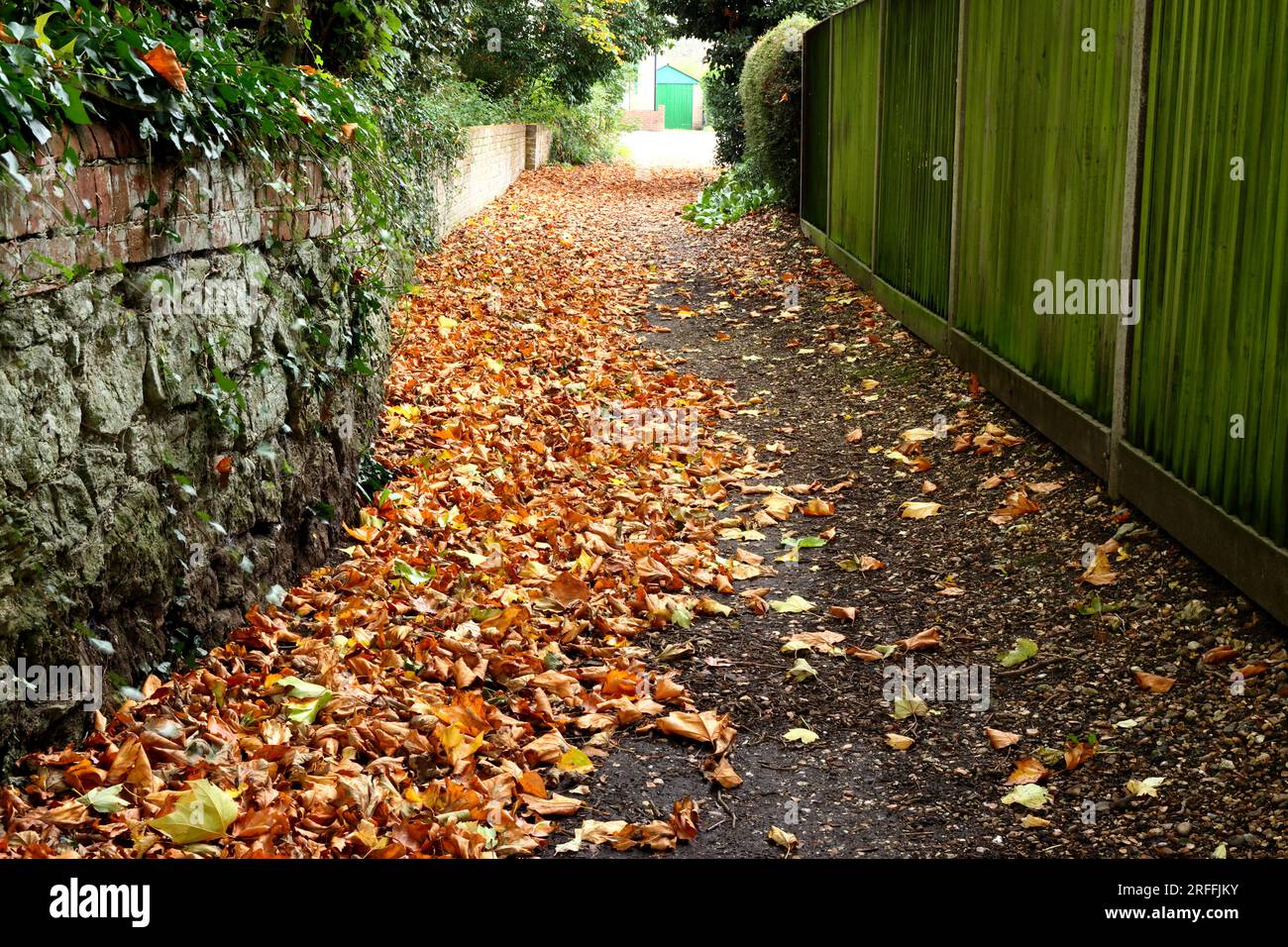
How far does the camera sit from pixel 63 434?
3168 millimetres

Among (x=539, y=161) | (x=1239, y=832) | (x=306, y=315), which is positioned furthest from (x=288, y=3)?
(x=539, y=161)

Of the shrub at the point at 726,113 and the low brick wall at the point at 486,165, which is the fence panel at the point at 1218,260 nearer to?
the low brick wall at the point at 486,165

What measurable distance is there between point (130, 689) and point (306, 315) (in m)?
1.97

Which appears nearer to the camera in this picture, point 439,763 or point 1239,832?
point 1239,832

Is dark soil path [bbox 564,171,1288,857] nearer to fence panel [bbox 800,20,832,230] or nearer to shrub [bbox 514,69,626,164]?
fence panel [bbox 800,20,832,230]

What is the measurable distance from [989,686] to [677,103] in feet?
219

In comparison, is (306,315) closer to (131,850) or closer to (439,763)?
(439,763)

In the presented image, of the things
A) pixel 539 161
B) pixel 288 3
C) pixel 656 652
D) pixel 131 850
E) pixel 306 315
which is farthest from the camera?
pixel 539 161

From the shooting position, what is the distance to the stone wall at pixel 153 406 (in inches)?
119

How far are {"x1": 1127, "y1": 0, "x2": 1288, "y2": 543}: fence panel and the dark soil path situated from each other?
415mm

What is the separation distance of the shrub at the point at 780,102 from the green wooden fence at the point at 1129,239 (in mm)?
6619

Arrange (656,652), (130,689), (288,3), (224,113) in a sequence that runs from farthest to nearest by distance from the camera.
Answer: (288,3), (656,652), (224,113), (130,689)

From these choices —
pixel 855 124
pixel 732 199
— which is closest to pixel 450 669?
pixel 855 124

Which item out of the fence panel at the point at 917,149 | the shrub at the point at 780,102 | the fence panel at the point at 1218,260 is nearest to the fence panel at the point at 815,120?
the shrub at the point at 780,102
